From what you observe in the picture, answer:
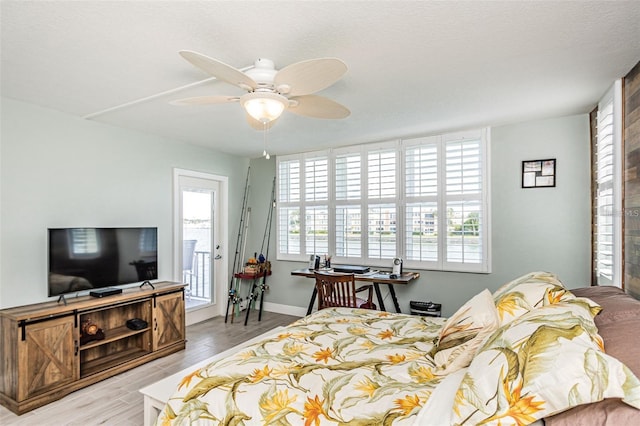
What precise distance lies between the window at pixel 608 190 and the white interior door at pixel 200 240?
4466mm

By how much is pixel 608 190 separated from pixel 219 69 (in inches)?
124

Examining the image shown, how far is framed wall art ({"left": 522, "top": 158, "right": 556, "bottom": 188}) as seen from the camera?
3.58m

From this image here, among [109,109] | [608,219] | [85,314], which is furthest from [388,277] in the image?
[109,109]

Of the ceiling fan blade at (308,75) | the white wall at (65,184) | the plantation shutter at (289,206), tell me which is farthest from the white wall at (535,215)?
the white wall at (65,184)

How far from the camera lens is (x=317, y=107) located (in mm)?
2322

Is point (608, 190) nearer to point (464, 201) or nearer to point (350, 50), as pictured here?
point (464, 201)

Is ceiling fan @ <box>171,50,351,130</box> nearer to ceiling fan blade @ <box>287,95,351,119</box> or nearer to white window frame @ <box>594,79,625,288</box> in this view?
ceiling fan blade @ <box>287,95,351,119</box>

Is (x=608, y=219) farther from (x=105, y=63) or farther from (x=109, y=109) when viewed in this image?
(x=109, y=109)

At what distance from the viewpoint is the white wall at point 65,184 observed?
2.90 metres

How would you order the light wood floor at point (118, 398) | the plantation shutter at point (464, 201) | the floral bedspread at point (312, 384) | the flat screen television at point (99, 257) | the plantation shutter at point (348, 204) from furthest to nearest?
the plantation shutter at point (348, 204) < the plantation shutter at point (464, 201) < the flat screen television at point (99, 257) < the light wood floor at point (118, 398) < the floral bedspread at point (312, 384)

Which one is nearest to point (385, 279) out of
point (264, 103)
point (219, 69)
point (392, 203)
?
point (392, 203)

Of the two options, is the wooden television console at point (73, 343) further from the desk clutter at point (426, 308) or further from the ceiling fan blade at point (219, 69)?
the desk clutter at point (426, 308)

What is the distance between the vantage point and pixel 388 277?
3932mm

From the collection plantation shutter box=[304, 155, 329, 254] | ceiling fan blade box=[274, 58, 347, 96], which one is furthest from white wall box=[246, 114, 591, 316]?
ceiling fan blade box=[274, 58, 347, 96]
